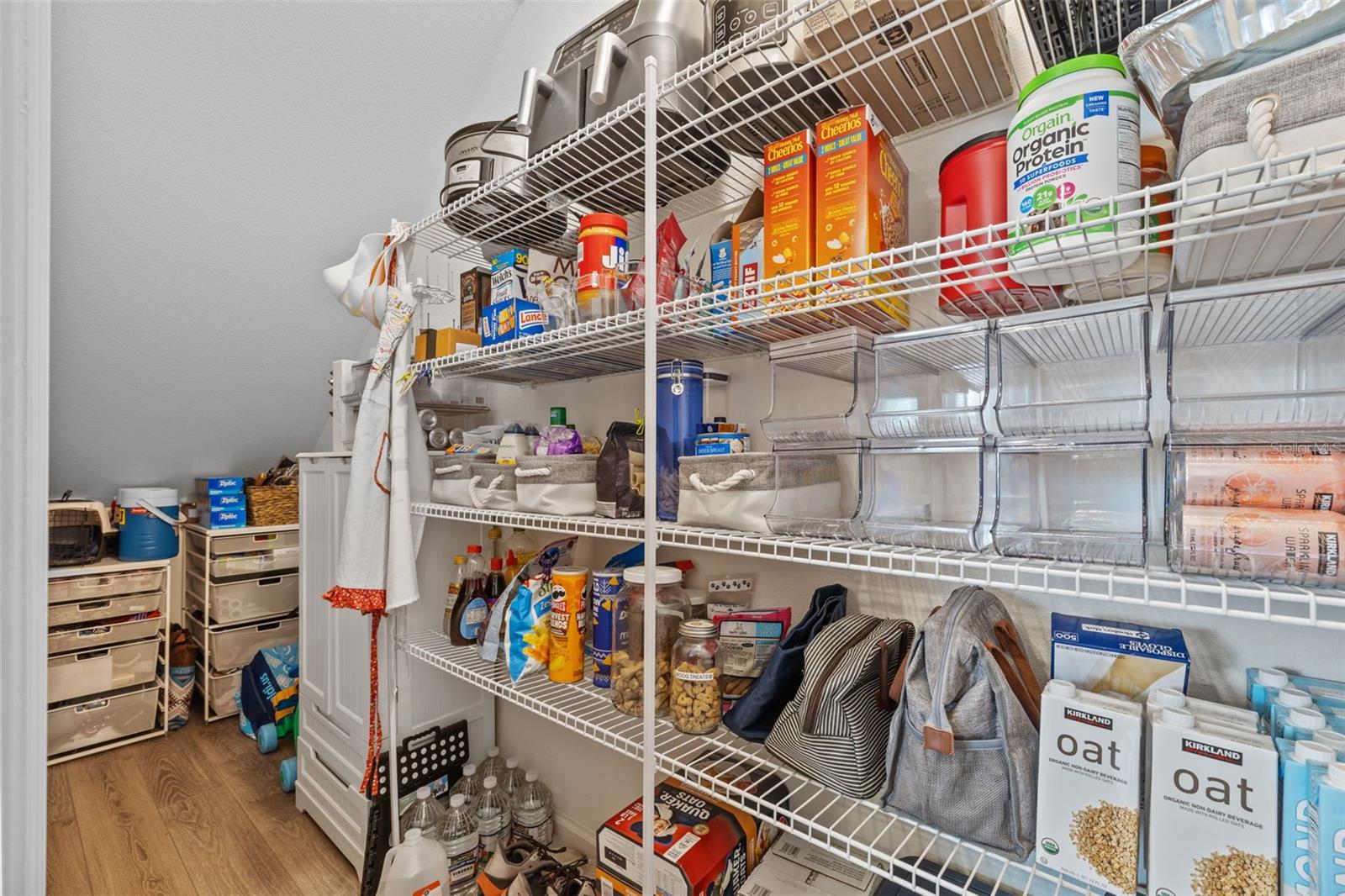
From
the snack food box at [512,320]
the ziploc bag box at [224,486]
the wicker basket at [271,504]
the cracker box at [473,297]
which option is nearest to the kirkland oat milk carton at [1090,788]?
the snack food box at [512,320]

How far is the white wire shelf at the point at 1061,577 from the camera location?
57 cm

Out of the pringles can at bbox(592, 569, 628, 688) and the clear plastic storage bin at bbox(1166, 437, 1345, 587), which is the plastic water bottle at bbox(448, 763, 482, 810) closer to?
the pringles can at bbox(592, 569, 628, 688)

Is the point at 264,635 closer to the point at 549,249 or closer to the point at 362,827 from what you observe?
the point at 362,827

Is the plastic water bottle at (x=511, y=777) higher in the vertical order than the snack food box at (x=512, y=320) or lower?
lower

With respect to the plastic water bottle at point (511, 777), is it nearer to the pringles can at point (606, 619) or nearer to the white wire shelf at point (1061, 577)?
the pringles can at point (606, 619)

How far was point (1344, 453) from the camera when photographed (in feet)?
1.95

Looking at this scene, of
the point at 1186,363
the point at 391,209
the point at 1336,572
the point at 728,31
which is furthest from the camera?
the point at 391,209

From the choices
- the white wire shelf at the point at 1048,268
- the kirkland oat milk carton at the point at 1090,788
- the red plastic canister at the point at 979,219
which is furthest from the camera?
the red plastic canister at the point at 979,219

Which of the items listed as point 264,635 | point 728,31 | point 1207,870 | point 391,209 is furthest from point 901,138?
point 264,635

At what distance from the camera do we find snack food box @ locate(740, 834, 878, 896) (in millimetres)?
1020

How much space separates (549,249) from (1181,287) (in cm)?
144

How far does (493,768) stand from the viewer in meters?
1.75

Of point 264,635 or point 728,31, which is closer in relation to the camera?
point 728,31

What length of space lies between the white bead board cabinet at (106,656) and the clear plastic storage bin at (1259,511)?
3769mm
